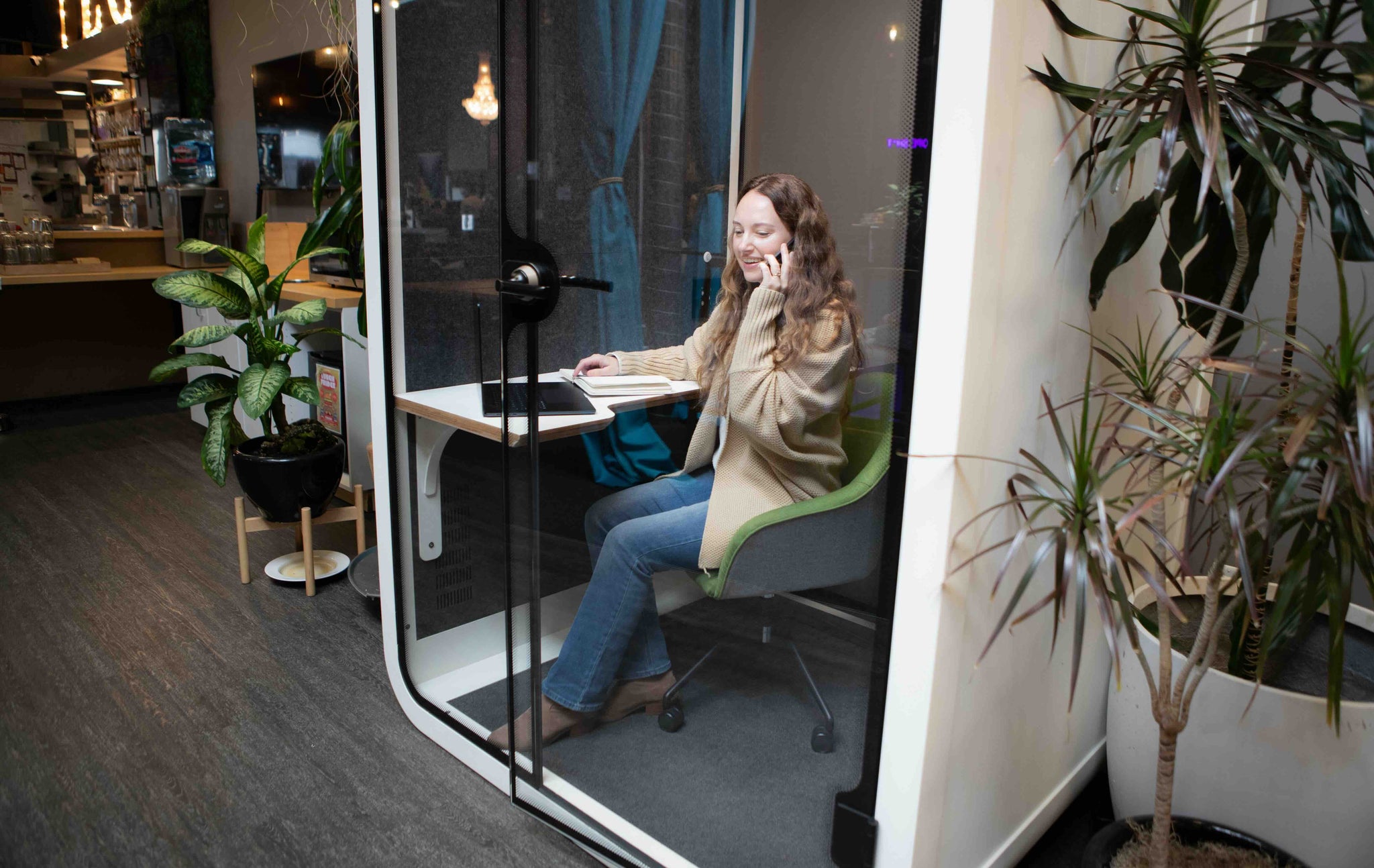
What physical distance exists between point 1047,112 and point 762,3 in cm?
40

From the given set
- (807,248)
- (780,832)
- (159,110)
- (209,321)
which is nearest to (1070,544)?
(807,248)

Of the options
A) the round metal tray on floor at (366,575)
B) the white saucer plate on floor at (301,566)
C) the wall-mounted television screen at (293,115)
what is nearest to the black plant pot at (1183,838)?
the round metal tray on floor at (366,575)

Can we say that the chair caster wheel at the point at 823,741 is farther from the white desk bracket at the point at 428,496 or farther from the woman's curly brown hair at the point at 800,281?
the white desk bracket at the point at 428,496

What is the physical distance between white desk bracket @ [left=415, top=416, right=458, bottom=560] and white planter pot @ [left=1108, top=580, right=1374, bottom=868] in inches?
51.6

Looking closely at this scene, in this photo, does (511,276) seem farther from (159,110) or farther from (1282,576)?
(159,110)

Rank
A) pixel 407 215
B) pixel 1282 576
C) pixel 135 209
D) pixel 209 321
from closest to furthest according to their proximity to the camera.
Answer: pixel 1282 576
pixel 407 215
pixel 209 321
pixel 135 209

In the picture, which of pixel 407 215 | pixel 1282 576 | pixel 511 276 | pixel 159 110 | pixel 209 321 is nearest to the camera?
pixel 1282 576

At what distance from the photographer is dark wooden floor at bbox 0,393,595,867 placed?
1.58 meters

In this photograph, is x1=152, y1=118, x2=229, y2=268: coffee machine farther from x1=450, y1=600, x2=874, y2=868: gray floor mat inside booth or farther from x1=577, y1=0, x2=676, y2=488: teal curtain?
x1=450, y1=600, x2=874, y2=868: gray floor mat inside booth

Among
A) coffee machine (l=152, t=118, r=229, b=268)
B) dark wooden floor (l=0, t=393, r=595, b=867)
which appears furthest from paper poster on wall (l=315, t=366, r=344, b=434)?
coffee machine (l=152, t=118, r=229, b=268)

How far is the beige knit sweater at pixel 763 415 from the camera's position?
4.18 feet

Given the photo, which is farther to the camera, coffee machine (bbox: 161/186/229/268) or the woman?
coffee machine (bbox: 161/186/229/268)

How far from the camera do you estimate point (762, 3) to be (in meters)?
1.20

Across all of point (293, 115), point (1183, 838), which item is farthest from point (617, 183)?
point (293, 115)
